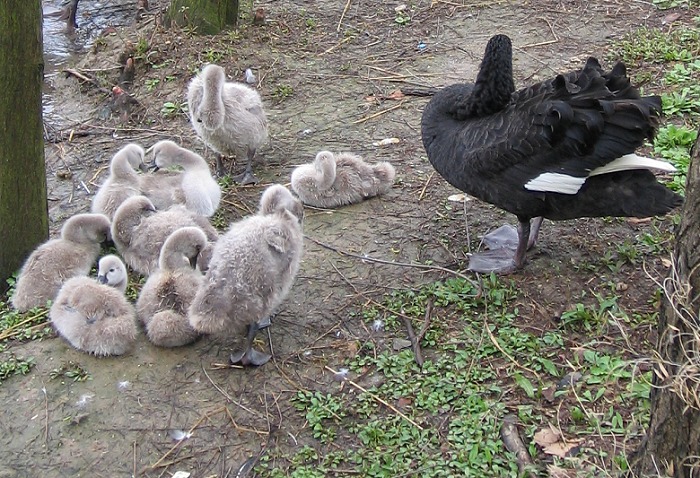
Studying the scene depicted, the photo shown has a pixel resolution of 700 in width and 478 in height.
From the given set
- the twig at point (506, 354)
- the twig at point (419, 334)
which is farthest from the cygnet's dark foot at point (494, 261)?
the twig at point (506, 354)

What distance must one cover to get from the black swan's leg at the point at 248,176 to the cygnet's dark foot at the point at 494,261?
199cm

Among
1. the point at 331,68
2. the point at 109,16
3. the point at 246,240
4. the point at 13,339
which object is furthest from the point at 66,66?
the point at 246,240

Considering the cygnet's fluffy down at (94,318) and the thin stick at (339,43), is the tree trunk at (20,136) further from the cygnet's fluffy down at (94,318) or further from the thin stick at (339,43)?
the thin stick at (339,43)

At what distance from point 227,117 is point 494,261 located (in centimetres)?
231

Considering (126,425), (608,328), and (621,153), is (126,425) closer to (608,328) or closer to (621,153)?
(608,328)

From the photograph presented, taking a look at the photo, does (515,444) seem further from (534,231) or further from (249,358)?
(534,231)

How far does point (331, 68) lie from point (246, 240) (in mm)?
3900

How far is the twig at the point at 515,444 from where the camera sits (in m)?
3.30

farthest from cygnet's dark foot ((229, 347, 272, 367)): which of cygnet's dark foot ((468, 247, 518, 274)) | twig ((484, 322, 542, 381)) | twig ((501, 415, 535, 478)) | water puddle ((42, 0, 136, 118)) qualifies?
water puddle ((42, 0, 136, 118))

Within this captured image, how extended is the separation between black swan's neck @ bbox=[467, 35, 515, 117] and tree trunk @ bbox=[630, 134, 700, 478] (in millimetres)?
2179

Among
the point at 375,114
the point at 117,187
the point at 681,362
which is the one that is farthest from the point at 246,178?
the point at 681,362

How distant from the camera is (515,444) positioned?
3.41 metres

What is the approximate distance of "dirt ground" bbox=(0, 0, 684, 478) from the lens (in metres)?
3.74

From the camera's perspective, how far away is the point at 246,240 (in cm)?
399
